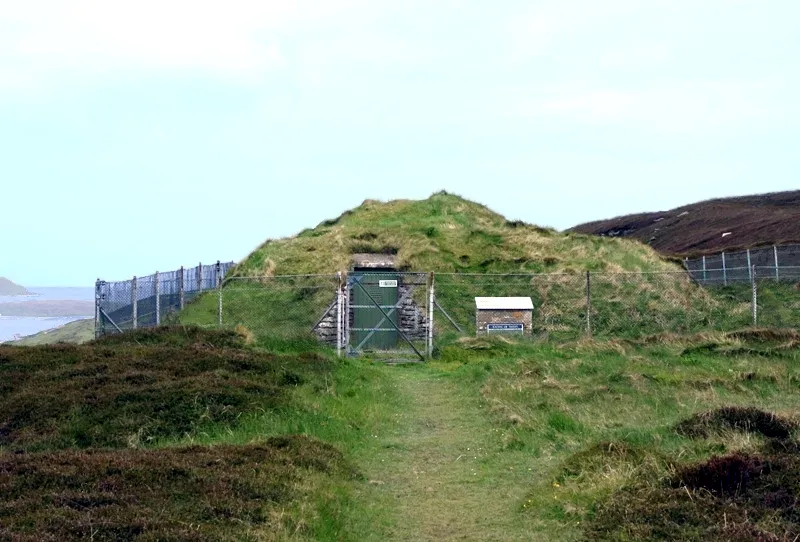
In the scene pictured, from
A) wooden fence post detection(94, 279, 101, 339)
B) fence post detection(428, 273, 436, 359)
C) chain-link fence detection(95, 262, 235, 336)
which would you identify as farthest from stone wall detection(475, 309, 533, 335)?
wooden fence post detection(94, 279, 101, 339)

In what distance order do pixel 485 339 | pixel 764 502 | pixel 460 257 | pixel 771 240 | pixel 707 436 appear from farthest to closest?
pixel 771 240 → pixel 460 257 → pixel 485 339 → pixel 707 436 → pixel 764 502

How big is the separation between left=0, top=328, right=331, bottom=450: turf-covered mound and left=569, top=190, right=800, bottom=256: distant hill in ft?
125

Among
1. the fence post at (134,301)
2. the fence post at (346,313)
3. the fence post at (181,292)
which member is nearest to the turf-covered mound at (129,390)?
the fence post at (346,313)

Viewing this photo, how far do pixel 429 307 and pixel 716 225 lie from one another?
159ft

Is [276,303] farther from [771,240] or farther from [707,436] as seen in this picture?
[771,240]

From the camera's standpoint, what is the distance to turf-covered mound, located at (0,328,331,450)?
10.8m

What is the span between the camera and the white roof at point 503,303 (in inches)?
938

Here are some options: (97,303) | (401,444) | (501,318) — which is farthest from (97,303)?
(401,444)

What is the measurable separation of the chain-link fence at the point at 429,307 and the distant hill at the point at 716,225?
2172 cm

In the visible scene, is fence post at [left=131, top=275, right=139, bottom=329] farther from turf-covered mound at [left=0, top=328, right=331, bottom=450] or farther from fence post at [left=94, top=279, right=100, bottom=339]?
turf-covered mound at [left=0, top=328, right=331, bottom=450]

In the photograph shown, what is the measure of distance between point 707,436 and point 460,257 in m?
19.5

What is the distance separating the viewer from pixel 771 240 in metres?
49.2

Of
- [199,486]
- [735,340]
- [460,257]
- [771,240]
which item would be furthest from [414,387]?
[771,240]

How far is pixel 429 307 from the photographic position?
73.6ft
